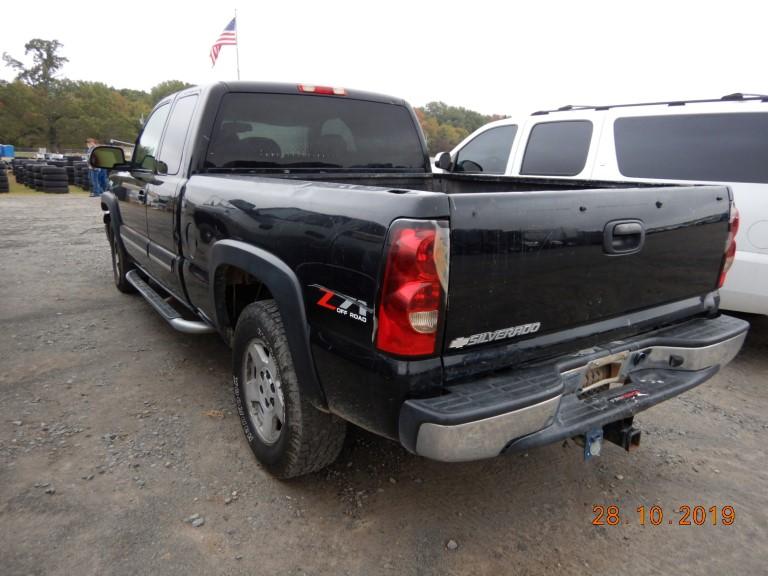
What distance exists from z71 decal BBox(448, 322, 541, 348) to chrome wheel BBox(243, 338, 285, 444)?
92cm

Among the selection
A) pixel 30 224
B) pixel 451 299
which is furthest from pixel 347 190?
pixel 30 224

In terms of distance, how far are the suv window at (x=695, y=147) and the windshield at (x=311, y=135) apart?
6.62 feet

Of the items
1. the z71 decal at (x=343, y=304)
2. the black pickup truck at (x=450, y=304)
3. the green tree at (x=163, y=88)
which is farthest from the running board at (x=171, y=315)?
the green tree at (x=163, y=88)

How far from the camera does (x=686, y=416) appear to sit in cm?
335

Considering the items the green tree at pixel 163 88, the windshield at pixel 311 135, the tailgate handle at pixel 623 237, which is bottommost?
the tailgate handle at pixel 623 237

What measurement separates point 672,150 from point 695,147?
Answer: 194mm

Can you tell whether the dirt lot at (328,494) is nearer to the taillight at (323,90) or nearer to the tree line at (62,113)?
the taillight at (323,90)

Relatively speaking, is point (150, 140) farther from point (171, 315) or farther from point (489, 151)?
point (489, 151)

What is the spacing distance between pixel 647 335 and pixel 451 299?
3.83 ft

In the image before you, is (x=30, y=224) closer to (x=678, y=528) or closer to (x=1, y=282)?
(x=1, y=282)

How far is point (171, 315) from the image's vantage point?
3650mm

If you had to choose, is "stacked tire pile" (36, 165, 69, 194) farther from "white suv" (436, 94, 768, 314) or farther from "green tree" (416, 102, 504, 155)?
"green tree" (416, 102, 504, 155)

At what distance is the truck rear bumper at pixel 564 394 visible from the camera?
175 cm

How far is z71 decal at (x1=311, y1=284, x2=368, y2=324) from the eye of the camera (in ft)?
6.02
